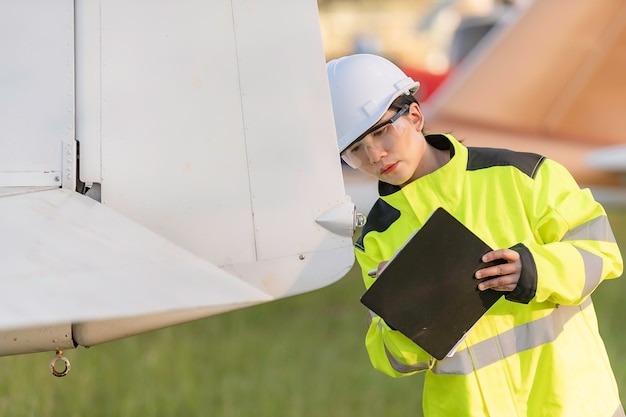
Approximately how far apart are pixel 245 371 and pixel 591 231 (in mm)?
3810

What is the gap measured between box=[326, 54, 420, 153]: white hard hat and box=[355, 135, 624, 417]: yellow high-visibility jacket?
23 centimetres

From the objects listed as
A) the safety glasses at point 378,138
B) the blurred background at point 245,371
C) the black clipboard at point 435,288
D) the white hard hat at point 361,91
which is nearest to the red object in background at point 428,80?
the blurred background at point 245,371

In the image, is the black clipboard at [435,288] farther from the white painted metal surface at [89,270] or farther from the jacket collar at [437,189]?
the white painted metal surface at [89,270]

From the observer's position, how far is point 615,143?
29.3 ft

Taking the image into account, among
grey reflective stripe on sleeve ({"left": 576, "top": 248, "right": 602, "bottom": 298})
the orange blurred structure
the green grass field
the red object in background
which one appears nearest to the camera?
grey reflective stripe on sleeve ({"left": 576, "top": 248, "right": 602, "bottom": 298})

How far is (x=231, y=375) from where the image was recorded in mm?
5551

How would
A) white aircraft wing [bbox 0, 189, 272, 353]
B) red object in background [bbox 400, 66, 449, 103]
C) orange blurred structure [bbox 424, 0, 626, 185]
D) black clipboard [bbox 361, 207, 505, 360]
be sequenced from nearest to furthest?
white aircraft wing [bbox 0, 189, 272, 353] → black clipboard [bbox 361, 207, 505, 360] → orange blurred structure [bbox 424, 0, 626, 185] → red object in background [bbox 400, 66, 449, 103]

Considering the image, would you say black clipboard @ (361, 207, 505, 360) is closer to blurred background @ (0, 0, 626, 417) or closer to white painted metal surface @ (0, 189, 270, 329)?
white painted metal surface @ (0, 189, 270, 329)

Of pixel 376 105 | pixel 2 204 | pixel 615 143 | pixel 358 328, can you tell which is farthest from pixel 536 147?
pixel 2 204

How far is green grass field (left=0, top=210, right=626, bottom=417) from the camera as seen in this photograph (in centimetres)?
473

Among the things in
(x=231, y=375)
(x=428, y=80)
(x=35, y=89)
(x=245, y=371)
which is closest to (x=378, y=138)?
(x=35, y=89)

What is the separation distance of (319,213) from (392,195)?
0.19 metres

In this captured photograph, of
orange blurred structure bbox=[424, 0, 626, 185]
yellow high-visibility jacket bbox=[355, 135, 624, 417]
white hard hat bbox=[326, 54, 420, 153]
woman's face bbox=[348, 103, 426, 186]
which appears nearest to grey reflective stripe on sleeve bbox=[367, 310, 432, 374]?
yellow high-visibility jacket bbox=[355, 135, 624, 417]

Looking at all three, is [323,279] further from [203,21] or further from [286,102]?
[203,21]
